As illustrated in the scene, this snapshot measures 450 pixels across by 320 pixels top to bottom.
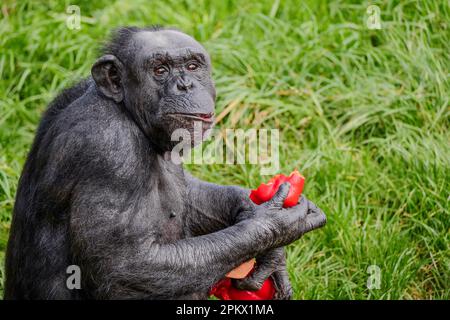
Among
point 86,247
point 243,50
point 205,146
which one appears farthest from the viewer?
point 243,50

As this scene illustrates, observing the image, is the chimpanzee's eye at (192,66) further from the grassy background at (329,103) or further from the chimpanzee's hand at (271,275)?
the grassy background at (329,103)

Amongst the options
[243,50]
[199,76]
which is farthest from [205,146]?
[199,76]

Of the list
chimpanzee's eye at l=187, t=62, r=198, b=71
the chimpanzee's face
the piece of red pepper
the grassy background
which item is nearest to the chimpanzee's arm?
the piece of red pepper

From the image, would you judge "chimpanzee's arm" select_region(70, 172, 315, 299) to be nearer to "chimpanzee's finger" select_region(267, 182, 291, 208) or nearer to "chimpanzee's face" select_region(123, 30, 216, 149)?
"chimpanzee's finger" select_region(267, 182, 291, 208)

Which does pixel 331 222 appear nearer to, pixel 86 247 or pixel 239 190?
pixel 239 190

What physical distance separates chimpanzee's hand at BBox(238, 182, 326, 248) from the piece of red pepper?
0.05 m

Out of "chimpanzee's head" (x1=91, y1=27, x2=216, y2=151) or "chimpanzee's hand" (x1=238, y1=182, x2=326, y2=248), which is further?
"chimpanzee's hand" (x1=238, y1=182, x2=326, y2=248)

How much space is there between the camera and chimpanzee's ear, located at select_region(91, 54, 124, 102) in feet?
18.1

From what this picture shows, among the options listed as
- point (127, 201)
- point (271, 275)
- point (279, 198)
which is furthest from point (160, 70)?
point (271, 275)

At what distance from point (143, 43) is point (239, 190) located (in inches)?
50.3

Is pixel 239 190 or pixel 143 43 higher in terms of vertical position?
pixel 143 43

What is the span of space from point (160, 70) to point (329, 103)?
10.3 ft

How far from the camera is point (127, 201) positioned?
5262 mm

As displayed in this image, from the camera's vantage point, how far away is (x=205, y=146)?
8039 millimetres
